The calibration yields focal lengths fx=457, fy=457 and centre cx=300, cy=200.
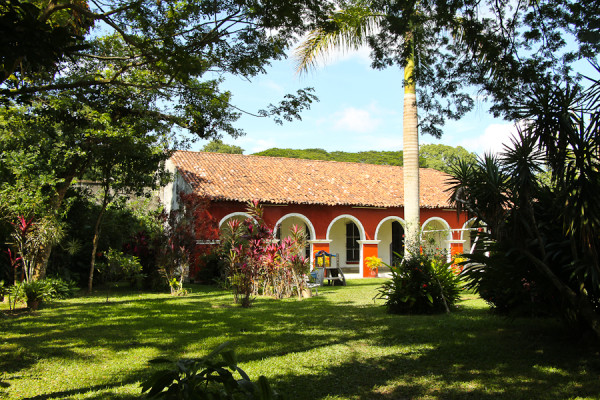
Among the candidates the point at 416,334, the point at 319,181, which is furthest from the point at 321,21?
the point at 319,181

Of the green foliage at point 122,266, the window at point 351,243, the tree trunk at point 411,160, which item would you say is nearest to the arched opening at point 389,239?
the window at point 351,243

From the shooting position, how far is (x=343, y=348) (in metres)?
5.68

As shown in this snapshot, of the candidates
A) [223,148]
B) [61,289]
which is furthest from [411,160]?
[223,148]

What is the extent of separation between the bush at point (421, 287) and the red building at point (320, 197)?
703cm

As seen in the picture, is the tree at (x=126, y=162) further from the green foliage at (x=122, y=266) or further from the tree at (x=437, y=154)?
the tree at (x=437, y=154)

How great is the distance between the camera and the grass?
13.7 ft

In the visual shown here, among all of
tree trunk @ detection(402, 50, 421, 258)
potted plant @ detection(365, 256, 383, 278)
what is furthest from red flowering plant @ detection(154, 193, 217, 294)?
potted plant @ detection(365, 256, 383, 278)

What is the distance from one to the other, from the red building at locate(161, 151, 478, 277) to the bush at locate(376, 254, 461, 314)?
23.1 feet

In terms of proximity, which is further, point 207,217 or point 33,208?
point 207,217

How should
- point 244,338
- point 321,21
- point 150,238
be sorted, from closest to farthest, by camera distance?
point 321,21 → point 244,338 → point 150,238

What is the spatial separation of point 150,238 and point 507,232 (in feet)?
34.4

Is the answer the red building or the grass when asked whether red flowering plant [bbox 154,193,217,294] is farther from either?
the grass

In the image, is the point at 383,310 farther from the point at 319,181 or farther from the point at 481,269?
the point at 319,181

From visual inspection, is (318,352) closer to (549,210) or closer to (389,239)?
(549,210)
